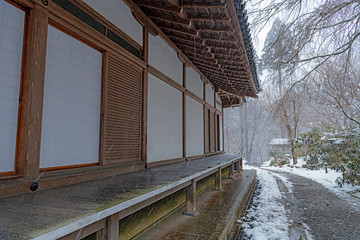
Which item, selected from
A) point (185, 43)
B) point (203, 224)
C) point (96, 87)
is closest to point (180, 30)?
point (185, 43)

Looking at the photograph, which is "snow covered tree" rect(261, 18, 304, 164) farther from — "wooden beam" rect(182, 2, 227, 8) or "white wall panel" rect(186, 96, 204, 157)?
"white wall panel" rect(186, 96, 204, 157)

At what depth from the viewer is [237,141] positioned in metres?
25.4

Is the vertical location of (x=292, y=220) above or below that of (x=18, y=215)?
below

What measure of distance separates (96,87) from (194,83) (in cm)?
401

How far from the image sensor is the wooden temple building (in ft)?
5.72

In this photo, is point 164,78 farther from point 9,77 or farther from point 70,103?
point 9,77

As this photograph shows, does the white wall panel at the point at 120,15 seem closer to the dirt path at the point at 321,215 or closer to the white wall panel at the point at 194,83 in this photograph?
the white wall panel at the point at 194,83

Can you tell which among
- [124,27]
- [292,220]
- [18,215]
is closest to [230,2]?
[124,27]

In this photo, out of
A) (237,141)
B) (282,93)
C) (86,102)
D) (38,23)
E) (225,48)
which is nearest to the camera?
(38,23)

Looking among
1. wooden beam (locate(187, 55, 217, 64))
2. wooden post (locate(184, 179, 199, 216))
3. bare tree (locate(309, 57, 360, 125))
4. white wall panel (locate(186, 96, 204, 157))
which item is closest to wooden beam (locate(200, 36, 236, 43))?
wooden beam (locate(187, 55, 217, 64))

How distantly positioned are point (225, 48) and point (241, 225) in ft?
11.0

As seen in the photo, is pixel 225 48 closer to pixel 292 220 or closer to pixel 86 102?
pixel 86 102

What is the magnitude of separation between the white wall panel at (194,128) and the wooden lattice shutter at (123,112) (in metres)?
2.40

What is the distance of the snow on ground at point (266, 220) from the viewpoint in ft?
10.6
